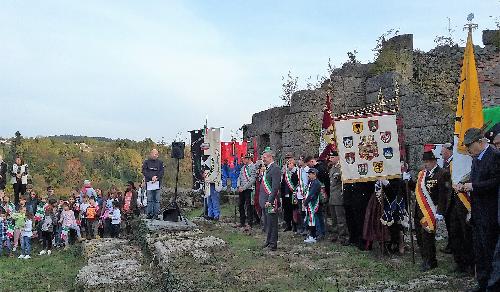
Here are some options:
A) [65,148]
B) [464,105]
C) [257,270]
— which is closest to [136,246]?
[257,270]

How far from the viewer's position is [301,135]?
1537cm

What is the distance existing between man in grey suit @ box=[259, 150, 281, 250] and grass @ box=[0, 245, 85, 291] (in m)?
3.53

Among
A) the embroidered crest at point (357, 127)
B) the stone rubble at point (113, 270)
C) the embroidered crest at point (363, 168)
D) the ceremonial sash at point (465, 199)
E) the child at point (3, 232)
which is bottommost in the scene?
the stone rubble at point (113, 270)

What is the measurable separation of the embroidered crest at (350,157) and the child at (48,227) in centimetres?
927

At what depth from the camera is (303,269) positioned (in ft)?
25.6

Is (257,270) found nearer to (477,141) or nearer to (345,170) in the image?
(345,170)

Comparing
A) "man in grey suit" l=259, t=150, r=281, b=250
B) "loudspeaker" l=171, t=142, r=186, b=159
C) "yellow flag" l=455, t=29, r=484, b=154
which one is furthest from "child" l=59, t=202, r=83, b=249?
"yellow flag" l=455, t=29, r=484, b=154

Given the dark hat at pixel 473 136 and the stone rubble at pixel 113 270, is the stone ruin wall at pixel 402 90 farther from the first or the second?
the stone rubble at pixel 113 270

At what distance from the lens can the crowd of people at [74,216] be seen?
46.2 feet

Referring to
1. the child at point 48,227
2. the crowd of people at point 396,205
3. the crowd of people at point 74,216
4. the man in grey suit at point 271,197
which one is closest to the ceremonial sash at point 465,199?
the crowd of people at point 396,205

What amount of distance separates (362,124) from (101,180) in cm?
2441

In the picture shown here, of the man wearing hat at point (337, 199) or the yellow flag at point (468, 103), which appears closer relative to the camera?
the yellow flag at point (468, 103)

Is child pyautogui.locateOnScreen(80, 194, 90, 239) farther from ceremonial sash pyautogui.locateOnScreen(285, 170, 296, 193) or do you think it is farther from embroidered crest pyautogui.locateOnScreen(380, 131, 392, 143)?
embroidered crest pyautogui.locateOnScreen(380, 131, 392, 143)

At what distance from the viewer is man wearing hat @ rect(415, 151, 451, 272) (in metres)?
7.28
